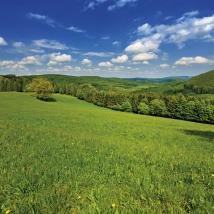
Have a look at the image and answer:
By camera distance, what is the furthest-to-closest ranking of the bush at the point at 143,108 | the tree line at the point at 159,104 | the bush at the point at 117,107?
the bush at the point at 117,107
the bush at the point at 143,108
the tree line at the point at 159,104

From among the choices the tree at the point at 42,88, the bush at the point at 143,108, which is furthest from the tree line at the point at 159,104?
the tree at the point at 42,88

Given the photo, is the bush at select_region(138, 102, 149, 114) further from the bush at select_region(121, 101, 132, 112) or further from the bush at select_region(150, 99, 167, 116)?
the bush at select_region(121, 101, 132, 112)

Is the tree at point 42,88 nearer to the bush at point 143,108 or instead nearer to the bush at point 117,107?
the bush at point 117,107

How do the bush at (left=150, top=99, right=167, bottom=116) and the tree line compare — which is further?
the bush at (left=150, top=99, right=167, bottom=116)

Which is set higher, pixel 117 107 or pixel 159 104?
pixel 159 104

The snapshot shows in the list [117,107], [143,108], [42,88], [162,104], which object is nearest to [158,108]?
[162,104]

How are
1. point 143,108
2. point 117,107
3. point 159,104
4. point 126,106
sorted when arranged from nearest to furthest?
point 159,104, point 143,108, point 126,106, point 117,107

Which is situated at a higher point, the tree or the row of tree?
the tree

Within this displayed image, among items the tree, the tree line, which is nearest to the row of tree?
the tree line

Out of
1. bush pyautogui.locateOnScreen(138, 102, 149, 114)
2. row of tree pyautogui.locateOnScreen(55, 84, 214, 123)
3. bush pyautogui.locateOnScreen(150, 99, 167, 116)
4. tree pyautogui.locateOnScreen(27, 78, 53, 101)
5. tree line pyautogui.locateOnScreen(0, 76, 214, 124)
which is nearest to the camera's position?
row of tree pyautogui.locateOnScreen(55, 84, 214, 123)

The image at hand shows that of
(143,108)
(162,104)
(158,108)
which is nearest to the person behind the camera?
(162,104)

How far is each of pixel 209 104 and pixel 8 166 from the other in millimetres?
72567

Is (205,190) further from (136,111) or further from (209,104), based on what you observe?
(136,111)

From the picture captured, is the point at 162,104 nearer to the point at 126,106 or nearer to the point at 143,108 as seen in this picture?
the point at 143,108
